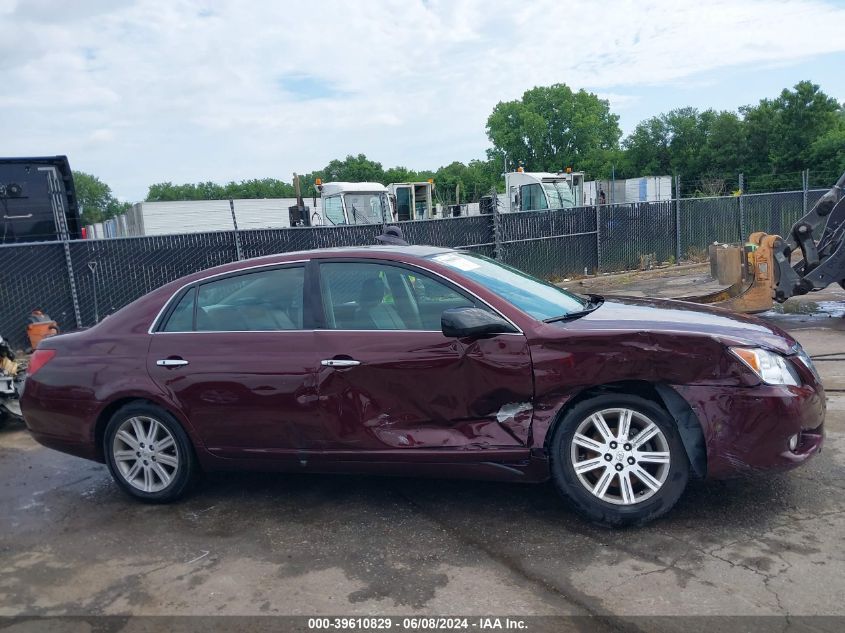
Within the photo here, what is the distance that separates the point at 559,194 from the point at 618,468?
773 inches

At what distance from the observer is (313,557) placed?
3.99 metres

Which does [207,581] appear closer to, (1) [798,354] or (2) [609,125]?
(1) [798,354]

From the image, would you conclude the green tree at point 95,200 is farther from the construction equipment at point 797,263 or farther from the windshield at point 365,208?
the construction equipment at point 797,263

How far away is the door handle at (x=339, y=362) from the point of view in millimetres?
4340

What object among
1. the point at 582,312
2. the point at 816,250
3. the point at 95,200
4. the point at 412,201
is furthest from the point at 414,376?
the point at 95,200

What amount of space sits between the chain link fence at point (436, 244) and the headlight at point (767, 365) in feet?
31.1

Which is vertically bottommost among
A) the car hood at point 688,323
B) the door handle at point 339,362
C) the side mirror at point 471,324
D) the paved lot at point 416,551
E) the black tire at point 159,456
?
the paved lot at point 416,551

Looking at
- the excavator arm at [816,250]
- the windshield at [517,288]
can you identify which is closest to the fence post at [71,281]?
the windshield at [517,288]

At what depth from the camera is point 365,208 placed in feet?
68.9

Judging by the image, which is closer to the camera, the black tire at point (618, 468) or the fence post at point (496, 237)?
the black tire at point (618, 468)

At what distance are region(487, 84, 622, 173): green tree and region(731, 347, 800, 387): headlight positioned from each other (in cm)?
6848

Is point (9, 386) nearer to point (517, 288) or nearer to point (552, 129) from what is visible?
point (517, 288)

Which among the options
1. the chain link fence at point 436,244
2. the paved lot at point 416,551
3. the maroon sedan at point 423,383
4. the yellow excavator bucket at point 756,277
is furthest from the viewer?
the chain link fence at point 436,244

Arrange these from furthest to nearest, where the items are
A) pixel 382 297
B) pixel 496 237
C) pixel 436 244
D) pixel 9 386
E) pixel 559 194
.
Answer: pixel 559 194 → pixel 496 237 → pixel 436 244 → pixel 9 386 → pixel 382 297
